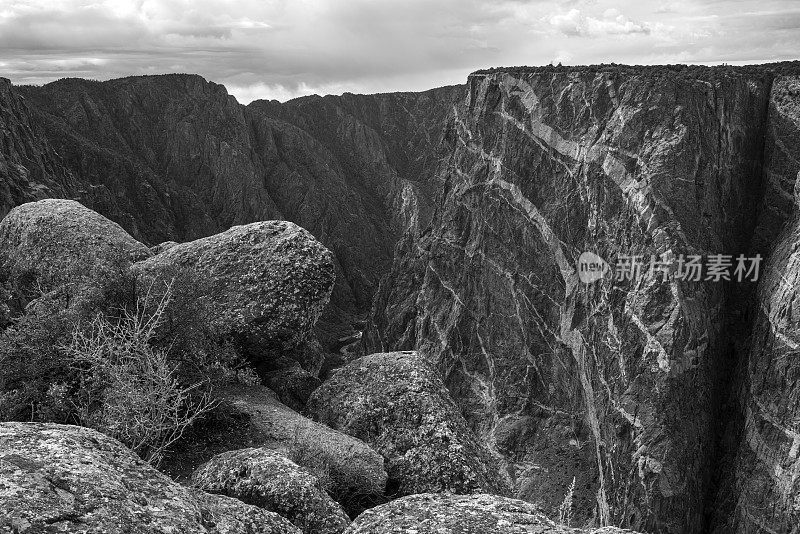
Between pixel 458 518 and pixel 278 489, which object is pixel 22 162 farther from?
pixel 458 518

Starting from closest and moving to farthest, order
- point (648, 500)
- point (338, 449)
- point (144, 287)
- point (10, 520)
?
point (10, 520)
point (338, 449)
point (144, 287)
point (648, 500)

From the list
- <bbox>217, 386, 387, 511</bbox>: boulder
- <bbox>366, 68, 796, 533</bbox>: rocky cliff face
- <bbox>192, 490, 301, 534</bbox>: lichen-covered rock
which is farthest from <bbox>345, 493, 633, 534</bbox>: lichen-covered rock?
<bbox>366, 68, 796, 533</bbox>: rocky cliff face

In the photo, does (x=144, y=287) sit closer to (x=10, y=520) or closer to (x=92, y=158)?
(x=10, y=520)

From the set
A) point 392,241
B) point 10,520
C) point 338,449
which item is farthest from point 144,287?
point 392,241

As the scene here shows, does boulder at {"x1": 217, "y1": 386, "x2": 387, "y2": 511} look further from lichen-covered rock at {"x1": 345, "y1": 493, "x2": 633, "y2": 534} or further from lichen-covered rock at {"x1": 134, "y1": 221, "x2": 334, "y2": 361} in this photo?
lichen-covered rock at {"x1": 345, "y1": 493, "x2": 633, "y2": 534}

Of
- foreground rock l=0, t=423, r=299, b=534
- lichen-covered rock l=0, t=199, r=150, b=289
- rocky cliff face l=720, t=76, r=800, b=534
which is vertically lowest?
rocky cliff face l=720, t=76, r=800, b=534
